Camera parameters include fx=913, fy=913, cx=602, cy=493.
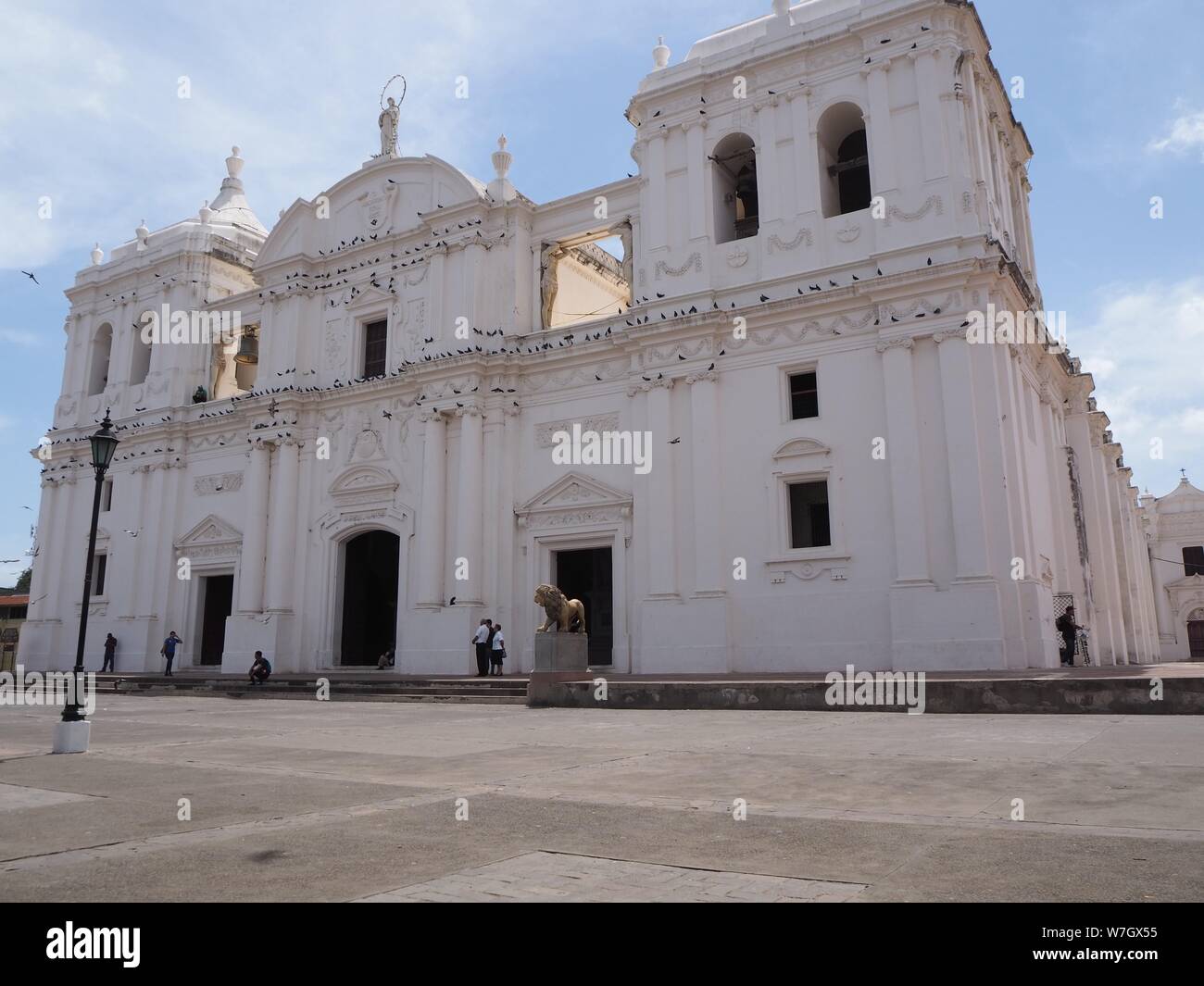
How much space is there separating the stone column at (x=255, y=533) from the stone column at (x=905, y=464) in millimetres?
18085

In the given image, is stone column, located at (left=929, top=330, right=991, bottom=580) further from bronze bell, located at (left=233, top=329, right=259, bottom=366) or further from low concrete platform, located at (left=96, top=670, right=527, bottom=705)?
bronze bell, located at (left=233, top=329, right=259, bottom=366)

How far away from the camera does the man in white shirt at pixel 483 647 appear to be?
21688 millimetres

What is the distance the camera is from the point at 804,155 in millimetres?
21547

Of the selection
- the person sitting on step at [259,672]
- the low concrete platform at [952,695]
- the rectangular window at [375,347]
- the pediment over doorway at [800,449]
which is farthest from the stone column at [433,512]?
the pediment over doorway at [800,449]

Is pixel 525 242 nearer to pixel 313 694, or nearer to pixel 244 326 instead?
pixel 244 326

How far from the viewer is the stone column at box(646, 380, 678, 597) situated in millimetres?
20859

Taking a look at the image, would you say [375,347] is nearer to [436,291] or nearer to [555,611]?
[436,291]

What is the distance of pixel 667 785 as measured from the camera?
648 cm

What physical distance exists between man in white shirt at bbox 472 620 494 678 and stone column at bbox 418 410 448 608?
221 centimetres

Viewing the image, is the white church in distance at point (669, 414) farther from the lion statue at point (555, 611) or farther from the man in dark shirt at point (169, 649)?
the lion statue at point (555, 611)

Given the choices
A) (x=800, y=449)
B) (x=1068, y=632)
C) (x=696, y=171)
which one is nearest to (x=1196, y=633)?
(x=1068, y=632)

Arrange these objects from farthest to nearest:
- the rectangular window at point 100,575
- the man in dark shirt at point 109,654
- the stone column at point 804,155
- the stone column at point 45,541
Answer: the stone column at point 45,541
the rectangular window at point 100,575
the man in dark shirt at point 109,654
the stone column at point 804,155

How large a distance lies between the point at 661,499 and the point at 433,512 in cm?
661

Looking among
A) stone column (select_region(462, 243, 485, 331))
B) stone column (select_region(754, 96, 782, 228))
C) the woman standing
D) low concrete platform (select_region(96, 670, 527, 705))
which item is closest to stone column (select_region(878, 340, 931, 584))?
stone column (select_region(754, 96, 782, 228))
